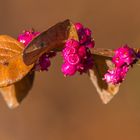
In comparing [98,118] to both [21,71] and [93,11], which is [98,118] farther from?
[21,71]

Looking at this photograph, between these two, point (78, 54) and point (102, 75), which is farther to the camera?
point (102, 75)

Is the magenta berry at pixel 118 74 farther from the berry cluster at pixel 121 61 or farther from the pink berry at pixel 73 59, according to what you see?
the pink berry at pixel 73 59

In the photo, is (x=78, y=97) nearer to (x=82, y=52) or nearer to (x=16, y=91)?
(x=16, y=91)

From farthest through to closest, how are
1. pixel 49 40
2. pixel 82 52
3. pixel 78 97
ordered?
1. pixel 78 97
2. pixel 82 52
3. pixel 49 40

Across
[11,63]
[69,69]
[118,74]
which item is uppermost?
[11,63]

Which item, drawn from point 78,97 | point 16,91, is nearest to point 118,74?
point 16,91

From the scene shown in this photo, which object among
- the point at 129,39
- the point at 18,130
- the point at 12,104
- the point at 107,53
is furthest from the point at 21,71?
the point at 129,39

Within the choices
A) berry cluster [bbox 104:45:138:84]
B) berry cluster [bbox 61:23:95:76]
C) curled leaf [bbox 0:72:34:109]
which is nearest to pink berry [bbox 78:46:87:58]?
berry cluster [bbox 61:23:95:76]

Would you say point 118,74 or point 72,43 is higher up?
point 72,43
